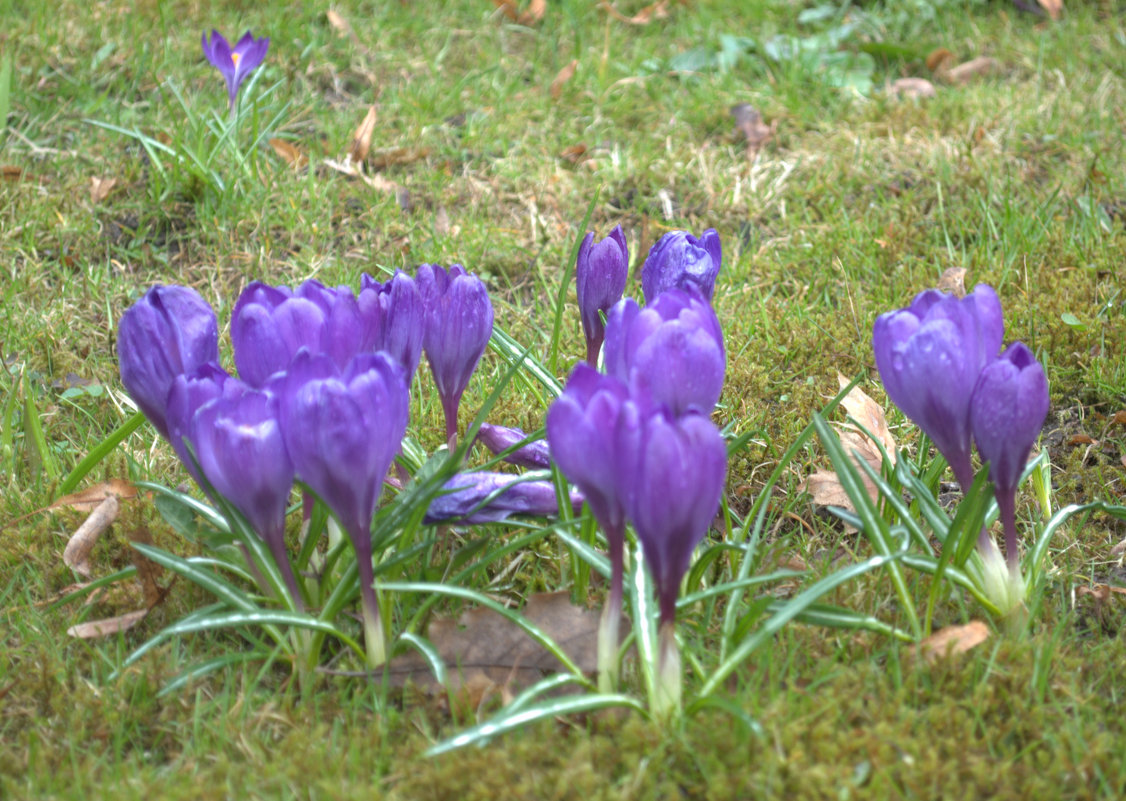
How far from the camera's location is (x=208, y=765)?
1412mm

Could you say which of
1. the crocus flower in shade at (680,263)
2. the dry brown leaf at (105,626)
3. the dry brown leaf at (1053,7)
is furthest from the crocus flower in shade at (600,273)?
the dry brown leaf at (1053,7)

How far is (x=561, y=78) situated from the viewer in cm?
420

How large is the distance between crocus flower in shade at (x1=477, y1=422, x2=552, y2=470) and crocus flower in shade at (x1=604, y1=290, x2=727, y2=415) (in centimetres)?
38

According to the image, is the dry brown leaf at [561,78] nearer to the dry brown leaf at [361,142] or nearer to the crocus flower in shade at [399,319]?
the dry brown leaf at [361,142]

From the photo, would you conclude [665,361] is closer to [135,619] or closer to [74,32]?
[135,619]

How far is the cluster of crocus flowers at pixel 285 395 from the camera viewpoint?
134cm

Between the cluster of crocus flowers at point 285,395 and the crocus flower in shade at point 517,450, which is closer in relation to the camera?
the cluster of crocus flowers at point 285,395

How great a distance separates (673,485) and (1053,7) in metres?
4.47

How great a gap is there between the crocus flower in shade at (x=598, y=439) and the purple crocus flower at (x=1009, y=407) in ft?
1.82

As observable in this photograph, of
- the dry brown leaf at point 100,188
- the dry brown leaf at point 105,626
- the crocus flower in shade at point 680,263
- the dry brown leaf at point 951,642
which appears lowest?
the dry brown leaf at point 105,626

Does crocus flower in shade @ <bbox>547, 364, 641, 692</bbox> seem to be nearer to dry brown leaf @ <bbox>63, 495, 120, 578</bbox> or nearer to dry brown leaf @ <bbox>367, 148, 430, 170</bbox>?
dry brown leaf @ <bbox>63, 495, 120, 578</bbox>

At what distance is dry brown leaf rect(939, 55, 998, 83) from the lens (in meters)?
4.34

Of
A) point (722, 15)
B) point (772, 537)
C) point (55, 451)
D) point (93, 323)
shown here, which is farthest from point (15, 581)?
point (722, 15)

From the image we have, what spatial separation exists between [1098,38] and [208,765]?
461cm
